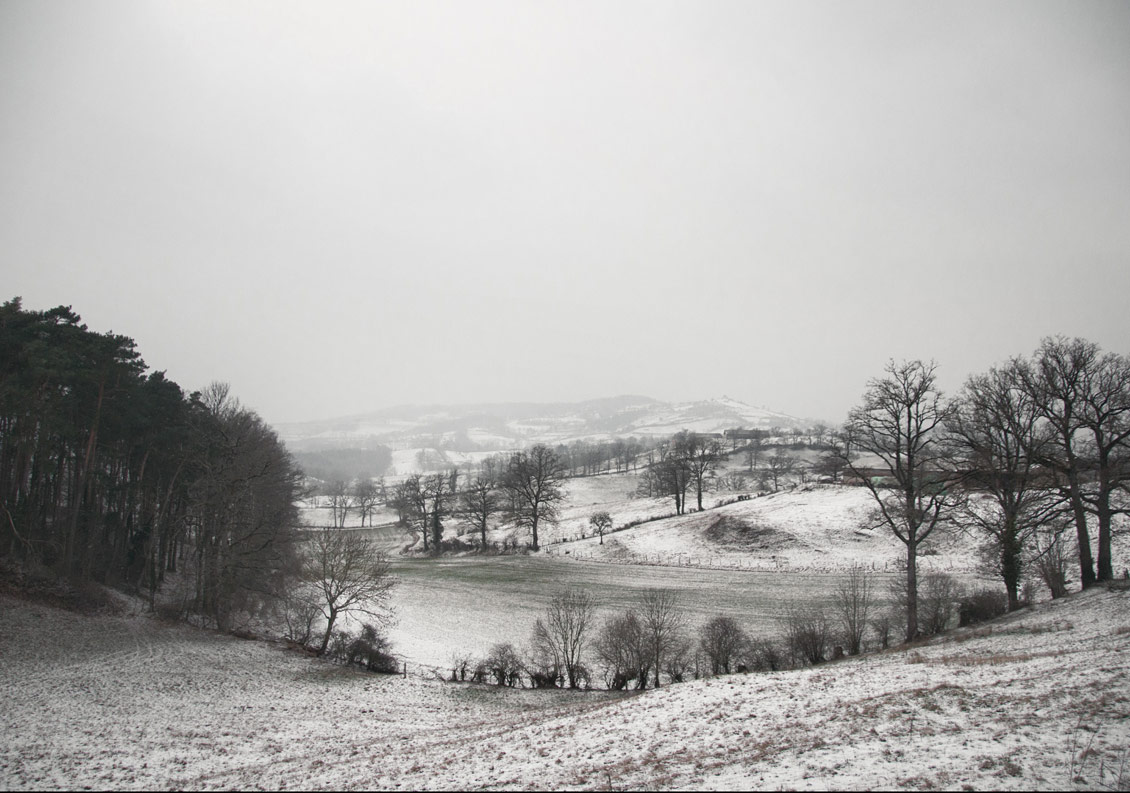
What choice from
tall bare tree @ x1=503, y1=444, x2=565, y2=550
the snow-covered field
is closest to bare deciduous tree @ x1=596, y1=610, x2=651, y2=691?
the snow-covered field

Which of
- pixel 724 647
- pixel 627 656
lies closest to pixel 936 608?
pixel 724 647

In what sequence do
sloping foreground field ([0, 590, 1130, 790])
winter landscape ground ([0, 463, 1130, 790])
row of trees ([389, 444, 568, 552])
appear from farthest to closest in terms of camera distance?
row of trees ([389, 444, 568, 552]) → winter landscape ground ([0, 463, 1130, 790]) → sloping foreground field ([0, 590, 1130, 790])

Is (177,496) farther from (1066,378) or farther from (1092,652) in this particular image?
(1066,378)

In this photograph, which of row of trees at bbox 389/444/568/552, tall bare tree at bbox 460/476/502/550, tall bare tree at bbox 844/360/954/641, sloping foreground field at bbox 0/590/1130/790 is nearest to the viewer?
sloping foreground field at bbox 0/590/1130/790

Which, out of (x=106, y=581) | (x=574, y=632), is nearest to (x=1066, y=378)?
(x=574, y=632)

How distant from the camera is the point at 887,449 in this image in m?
21.7

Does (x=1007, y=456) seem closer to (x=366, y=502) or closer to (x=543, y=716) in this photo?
(x=543, y=716)

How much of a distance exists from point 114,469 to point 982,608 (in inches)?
2015

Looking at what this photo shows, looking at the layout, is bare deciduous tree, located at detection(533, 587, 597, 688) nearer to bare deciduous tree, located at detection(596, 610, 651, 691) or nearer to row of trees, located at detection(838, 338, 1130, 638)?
bare deciduous tree, located at detection(596, 610, 651, 691)

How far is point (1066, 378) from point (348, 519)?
127792 mm

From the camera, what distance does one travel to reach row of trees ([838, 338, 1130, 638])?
2147 centimetres

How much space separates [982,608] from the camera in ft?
75.6

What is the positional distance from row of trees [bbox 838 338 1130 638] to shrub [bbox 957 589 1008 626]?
668mm

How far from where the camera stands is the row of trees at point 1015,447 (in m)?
21.5
